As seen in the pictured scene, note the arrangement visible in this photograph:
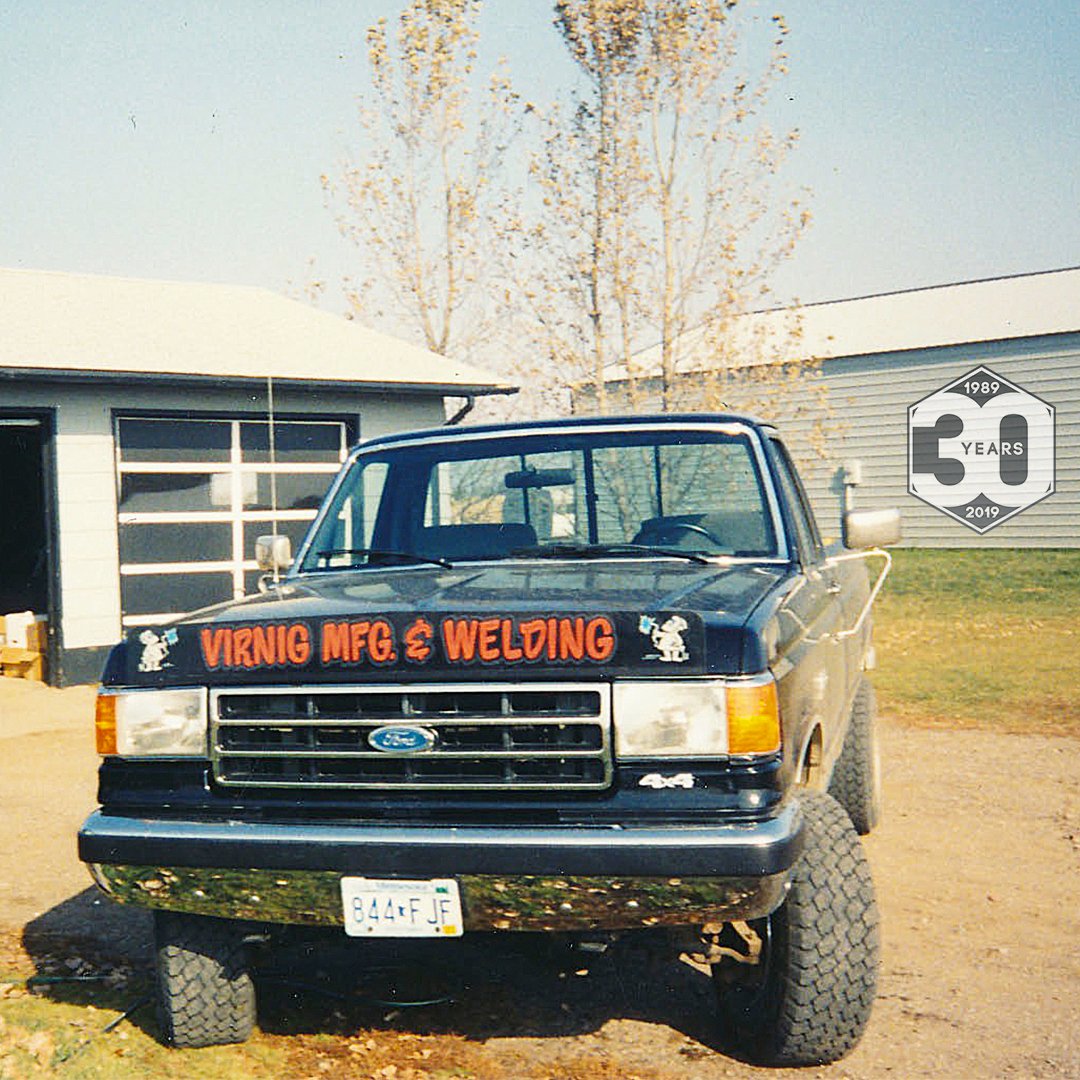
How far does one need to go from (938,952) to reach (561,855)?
7.16 ft

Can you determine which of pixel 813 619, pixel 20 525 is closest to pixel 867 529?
pixel 813 619

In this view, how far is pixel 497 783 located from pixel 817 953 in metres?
0.99

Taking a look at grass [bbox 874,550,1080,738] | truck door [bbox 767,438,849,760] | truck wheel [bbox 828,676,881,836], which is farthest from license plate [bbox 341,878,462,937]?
grass [bbox 874,550,1080,738]

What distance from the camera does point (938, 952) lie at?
4.64 metres

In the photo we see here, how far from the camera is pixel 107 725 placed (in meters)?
3.54

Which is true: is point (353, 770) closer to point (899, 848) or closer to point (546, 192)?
point (899, 848)

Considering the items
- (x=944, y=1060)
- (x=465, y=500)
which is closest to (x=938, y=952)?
(x=944, y=1060)

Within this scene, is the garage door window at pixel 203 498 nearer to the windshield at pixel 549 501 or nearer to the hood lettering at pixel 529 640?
the windshield at pixel 549 501

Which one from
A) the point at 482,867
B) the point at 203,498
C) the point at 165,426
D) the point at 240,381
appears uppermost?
the point at 240,381

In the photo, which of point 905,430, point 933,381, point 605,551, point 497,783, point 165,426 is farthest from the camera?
point 905,430

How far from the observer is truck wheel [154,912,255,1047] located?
375cm

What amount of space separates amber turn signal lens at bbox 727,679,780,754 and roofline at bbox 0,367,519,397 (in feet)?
31.7

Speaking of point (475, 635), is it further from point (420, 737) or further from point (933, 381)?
point (933, 381)

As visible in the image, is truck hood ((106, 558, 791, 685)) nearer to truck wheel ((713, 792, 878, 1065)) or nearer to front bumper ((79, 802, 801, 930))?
front bumper ((79, 802, 801, 930))
